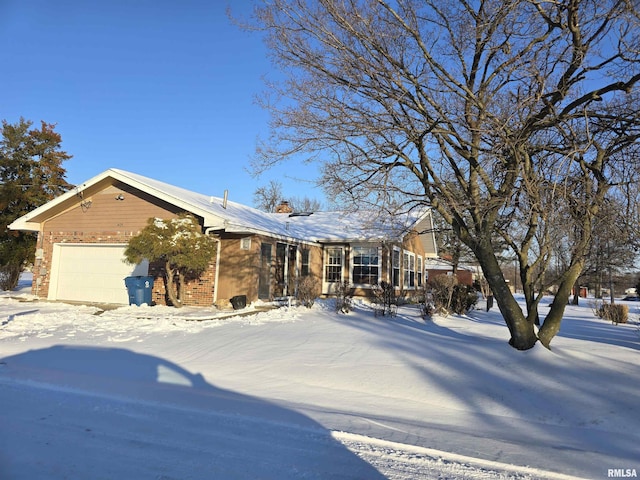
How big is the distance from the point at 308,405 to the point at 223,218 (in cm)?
955

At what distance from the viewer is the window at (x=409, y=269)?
21.2 metres

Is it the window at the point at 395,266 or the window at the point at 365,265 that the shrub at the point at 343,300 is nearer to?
the window at the point at 365,265

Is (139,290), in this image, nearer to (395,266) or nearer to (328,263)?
(328,263)

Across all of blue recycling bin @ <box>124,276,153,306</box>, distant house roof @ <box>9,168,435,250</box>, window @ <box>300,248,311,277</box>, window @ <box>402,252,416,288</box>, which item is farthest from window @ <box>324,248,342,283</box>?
blue recycling bin @ <box>124,276,153,306</box>

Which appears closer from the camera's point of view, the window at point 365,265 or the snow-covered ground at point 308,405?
the snow-covered ground at point 308,405

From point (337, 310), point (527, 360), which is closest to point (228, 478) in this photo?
point (527, 360)

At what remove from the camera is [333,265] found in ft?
64.5

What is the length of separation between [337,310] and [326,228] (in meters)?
8.08

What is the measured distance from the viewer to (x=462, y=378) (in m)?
6.53

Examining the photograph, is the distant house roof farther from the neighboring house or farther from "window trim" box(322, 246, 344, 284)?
"window trim" box(322, 246, 344, 284)

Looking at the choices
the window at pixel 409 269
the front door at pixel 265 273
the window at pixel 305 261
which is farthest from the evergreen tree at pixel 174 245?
the window at pixel 409 269

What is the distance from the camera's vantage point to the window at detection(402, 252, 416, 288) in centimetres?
2125

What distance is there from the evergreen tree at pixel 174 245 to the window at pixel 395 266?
339 inches

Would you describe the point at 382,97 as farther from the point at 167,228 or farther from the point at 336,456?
the point at 167,228
